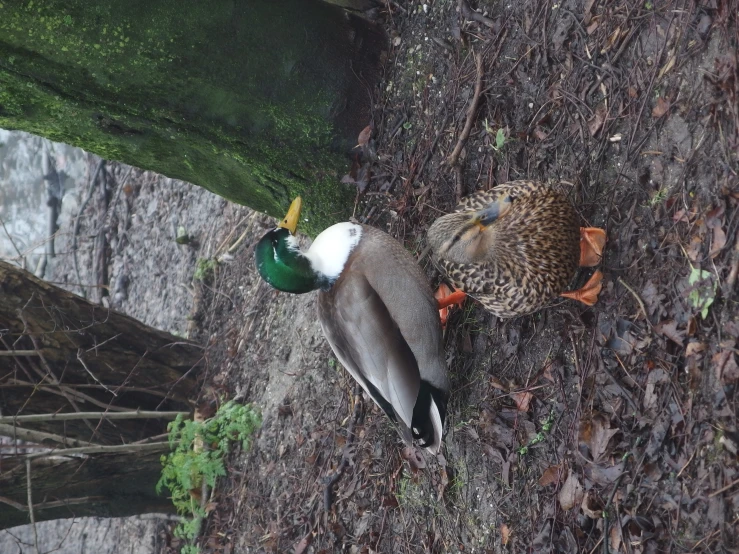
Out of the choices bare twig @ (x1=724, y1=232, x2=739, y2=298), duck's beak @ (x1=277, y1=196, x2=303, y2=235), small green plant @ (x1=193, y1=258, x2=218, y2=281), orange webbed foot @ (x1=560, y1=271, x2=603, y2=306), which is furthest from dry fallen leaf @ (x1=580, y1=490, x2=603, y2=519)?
small green plant @ (x1=193, y1=258, x2=218, y2=281)

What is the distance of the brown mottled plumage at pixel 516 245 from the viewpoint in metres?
2.91

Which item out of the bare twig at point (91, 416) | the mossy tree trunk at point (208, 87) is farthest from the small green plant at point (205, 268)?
the mossy tree trunk at point (208, 87)

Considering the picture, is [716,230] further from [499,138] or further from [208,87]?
[208,87]

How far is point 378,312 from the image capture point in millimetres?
3406

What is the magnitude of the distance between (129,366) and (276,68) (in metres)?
2.44

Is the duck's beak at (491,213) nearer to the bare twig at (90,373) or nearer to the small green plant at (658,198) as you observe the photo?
the small green plant at (658,198)

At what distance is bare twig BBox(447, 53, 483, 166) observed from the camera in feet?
11.8

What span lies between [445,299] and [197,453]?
8.45ft

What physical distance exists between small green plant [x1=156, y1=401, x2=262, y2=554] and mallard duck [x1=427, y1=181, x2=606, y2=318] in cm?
266

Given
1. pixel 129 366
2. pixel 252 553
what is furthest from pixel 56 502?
pixel 252 553

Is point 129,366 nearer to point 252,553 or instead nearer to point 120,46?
point 252,553

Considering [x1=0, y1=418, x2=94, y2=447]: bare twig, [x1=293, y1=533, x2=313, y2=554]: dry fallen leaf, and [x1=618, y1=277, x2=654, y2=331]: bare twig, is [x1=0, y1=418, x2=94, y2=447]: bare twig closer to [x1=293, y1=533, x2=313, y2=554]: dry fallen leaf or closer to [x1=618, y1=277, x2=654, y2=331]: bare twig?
[x1=293, y1=533, x2=313, y2=554]: dry fallen leaf

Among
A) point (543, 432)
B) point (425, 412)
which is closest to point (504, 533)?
point (543, 432)

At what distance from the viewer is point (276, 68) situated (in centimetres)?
382
